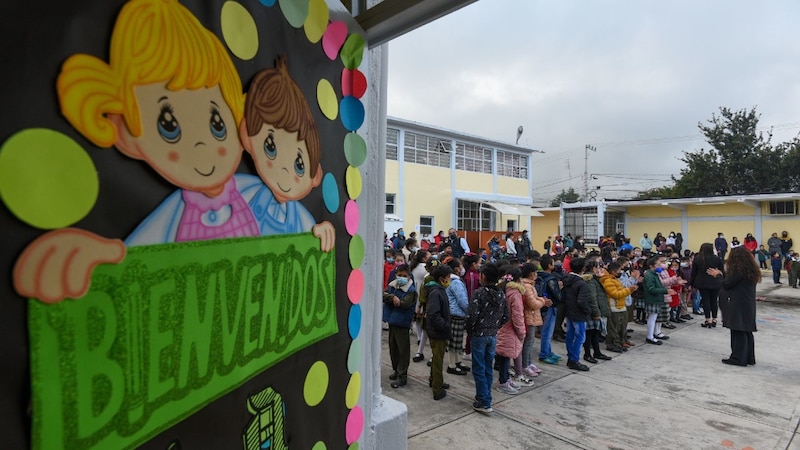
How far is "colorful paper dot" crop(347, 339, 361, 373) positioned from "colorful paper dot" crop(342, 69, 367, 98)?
141 centimetres

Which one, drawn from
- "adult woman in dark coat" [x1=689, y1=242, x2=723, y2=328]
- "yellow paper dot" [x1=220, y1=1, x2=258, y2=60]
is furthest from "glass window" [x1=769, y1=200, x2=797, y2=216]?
"yellow paper dot" [x1=220, y1=1, x2=258, y2=60]

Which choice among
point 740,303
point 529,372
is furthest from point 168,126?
point 740,303

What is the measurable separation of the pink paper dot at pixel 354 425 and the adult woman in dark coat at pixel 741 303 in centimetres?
620

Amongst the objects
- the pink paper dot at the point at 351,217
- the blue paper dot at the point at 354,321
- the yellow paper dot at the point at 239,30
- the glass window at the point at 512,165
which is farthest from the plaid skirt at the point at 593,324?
the glass window at the point at 512,165

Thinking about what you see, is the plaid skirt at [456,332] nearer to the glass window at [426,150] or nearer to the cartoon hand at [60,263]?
the cartoon hand at [60,263]

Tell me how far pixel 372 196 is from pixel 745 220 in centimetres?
2413

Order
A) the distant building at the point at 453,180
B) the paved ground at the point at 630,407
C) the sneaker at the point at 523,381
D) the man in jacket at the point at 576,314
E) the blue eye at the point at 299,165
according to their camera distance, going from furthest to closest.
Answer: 1. the distant building at the point at 453,180
2. the man in jacket at the point at 576,314
3. the sneaker at the point at 523,381
4. the paved ground at the point at 630,407
5. the blue eye at the point at 299,165

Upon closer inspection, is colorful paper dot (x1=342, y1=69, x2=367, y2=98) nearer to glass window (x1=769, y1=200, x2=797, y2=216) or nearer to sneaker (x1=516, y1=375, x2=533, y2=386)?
sneaker (x1=516, y1=375, x2=533, y2=386)

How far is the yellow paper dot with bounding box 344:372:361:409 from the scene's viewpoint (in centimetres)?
224

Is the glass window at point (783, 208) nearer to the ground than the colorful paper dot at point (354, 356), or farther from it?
farther from it

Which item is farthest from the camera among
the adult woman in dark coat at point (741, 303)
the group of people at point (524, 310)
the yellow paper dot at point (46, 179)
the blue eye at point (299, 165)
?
the adult woman in dark coat at point (741, 303)

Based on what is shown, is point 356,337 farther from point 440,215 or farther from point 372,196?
point 440,215

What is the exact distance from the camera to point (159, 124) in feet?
3.83

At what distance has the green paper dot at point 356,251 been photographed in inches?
90.7
